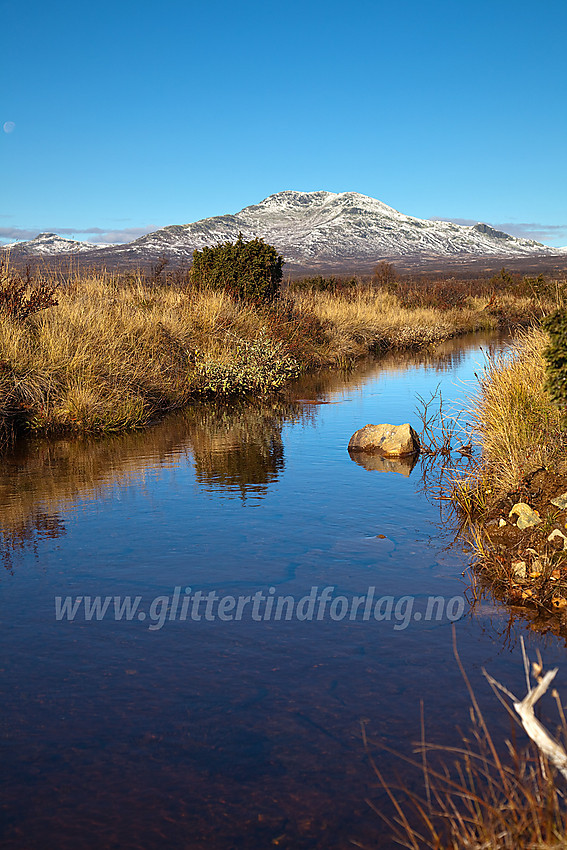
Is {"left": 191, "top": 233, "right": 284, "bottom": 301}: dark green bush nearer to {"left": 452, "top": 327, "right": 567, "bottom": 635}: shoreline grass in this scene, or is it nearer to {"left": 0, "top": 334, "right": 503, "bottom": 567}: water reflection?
{"left": 0, "top": 334, "right": 503, "bottom": 567}: water reflection

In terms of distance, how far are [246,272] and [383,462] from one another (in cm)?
1090

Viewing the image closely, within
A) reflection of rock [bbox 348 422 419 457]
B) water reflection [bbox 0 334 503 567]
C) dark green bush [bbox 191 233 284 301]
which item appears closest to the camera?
water reflection [bbox 0 334 503 567]

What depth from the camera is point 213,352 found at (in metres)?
14.7

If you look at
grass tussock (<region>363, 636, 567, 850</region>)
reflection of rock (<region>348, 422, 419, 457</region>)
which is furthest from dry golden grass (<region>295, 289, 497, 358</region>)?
grass tussock (<region>363, 636, 567, 850</region>)

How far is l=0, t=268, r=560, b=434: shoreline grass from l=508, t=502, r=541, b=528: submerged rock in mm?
6919

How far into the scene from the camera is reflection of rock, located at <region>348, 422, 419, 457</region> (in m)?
9.99

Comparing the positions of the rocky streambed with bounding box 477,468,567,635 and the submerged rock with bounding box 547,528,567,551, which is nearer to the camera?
the rocky streambed with bounding box 477,468,567,635

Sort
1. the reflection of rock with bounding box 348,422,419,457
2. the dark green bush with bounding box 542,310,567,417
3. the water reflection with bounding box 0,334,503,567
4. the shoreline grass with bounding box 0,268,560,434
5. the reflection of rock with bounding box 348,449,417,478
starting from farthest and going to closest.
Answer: the shoreline grass with bounding box 0,268,560,434
the reflection of rock with bounding box 348,422,419,457
the reflection of rock with bounding box 348,449,417,478
the water reflection with bounding box 0,334,503,567
the dark green bush with bounding box 542,310,567,417

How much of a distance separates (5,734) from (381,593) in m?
2.70

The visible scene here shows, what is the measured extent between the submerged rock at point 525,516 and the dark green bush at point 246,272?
13.4m

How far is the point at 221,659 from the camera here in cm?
452

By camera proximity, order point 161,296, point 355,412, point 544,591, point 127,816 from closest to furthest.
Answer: point 127,816, point 544,591, point 355,412, point 161,296

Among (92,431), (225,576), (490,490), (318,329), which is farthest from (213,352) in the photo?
(225,576)

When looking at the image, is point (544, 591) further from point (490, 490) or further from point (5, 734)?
point (5, 734)
